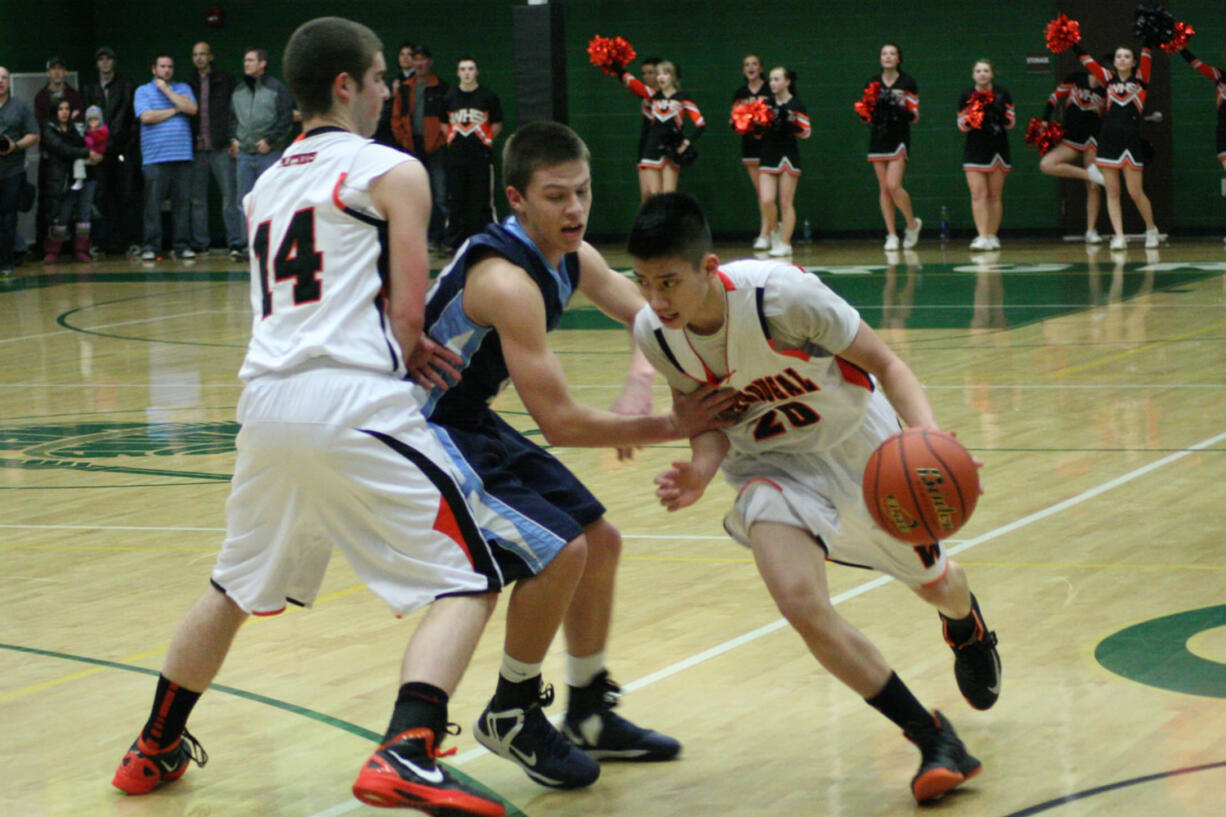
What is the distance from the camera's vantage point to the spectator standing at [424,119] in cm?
1945

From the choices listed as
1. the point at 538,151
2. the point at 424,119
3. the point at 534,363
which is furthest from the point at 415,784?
the point at 424,119

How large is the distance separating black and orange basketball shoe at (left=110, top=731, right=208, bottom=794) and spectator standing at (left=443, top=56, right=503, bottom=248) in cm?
1542

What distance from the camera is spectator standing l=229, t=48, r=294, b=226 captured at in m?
18.6

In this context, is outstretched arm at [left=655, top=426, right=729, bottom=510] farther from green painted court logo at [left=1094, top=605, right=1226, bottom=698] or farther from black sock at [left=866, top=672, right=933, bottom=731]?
green painted court logo at [left=1094, top=605, right=1226, bottom=698]

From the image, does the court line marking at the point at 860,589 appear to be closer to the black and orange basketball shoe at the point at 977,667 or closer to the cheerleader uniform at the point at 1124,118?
the black and orange basketball shoe at the point at 977,667

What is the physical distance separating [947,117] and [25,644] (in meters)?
16.6

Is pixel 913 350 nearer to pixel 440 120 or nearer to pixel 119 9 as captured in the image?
pixel 440 120

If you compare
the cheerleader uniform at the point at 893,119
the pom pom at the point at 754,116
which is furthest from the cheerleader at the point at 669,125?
the cheerleader uniform at the point at 893,119

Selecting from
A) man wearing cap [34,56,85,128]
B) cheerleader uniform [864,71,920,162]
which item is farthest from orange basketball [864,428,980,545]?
man wearing cap [34,56,85,128]

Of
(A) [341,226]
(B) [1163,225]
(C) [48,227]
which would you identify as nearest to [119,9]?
(C) [48,227]

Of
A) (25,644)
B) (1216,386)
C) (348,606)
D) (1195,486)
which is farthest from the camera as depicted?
(1216,386)

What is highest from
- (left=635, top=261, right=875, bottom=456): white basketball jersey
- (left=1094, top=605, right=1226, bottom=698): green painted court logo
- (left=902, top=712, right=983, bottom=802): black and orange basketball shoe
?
(left=635, top=261, right=875, bottom=456): white basketball jersey

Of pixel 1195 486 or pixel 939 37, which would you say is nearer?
pixel 1195 486

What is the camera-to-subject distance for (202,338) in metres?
12.6
